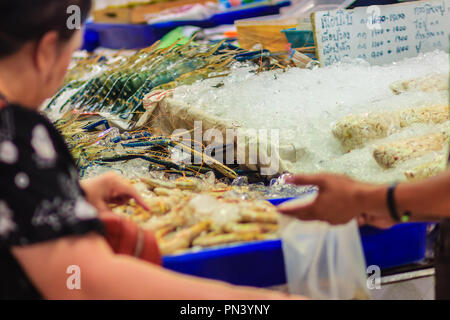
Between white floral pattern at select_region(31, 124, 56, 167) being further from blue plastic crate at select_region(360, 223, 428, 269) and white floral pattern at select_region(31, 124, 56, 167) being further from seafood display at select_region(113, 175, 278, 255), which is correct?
blue plastic crate at select_region(360, 223, 428, 269)

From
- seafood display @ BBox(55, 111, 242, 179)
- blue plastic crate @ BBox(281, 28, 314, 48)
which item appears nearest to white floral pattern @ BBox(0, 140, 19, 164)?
seafood display @ BBox(55, 111, 242, 179)

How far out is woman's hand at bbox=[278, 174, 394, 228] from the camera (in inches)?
Answer: 40.8

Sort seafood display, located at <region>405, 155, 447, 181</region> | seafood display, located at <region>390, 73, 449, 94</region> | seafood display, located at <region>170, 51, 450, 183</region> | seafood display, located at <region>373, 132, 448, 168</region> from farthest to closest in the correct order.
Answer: seafood display, located at <region>390, 73, 449, 94</region> → seafood display, located at <region>170, 51, 450, 183</region> → seafood display, located at <region>373, 132, 448, 168</region> → seafood display, located at <region>405, 155, 447, 181</region>

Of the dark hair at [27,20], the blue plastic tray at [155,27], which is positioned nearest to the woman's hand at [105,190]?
the dark hair at [27,20]

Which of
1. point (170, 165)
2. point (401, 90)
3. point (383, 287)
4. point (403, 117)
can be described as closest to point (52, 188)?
point (383, 287)

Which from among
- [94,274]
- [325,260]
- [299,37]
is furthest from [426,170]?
[299,37]

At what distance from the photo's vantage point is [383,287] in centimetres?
137

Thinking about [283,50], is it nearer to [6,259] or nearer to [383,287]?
[383,287]

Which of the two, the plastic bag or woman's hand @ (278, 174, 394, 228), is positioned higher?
woman's hand @ (278, 174, 394, 228)

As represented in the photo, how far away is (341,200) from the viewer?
1.07 metres

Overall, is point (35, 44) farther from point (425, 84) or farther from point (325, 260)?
point (425, 84)

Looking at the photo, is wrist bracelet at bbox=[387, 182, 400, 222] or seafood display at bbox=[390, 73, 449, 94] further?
seafood display at bbox=[390, 73, 449, 94]

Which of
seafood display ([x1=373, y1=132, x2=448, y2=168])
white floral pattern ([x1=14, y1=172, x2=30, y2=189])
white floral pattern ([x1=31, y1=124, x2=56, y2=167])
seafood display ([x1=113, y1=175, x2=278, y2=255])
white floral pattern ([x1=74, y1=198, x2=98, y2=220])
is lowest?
seafood display ([x1=113, y1=175, x2=278, y2=255])

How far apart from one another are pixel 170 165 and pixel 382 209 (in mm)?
1213
